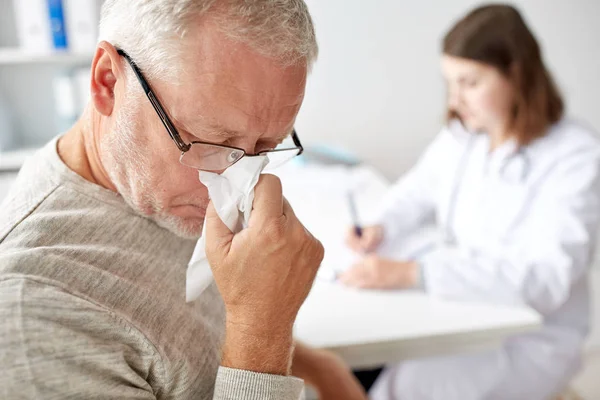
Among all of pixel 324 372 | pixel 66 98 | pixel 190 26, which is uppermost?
pixel 190 26

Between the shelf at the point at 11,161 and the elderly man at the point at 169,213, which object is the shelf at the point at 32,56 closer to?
the shelf at the point at 11,161

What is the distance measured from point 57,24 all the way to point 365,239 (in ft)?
5.57

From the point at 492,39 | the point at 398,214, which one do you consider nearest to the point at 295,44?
the point at 492,39

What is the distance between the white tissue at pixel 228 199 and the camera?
0.79 metres

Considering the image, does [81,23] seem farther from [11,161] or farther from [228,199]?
[228,199]

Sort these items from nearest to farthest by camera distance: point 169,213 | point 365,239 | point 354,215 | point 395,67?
point 169,213, point 365,239, point 354,215, point 395,67

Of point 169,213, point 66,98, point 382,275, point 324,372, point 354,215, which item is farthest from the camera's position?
point 66,98

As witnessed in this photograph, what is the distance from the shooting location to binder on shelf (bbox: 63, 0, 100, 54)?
7.89ft

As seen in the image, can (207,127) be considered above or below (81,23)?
above

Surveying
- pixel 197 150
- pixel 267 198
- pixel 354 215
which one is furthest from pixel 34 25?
pixel 267 198

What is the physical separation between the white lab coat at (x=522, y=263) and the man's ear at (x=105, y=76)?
0.83m

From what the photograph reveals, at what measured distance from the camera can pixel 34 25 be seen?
94.9 inches

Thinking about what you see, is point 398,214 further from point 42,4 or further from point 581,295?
point 42,4

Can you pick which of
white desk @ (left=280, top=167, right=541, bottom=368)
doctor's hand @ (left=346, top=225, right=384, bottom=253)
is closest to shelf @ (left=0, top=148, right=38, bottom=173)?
doctor's hand @ (left=346, top=225, right=384, bottom=253)
